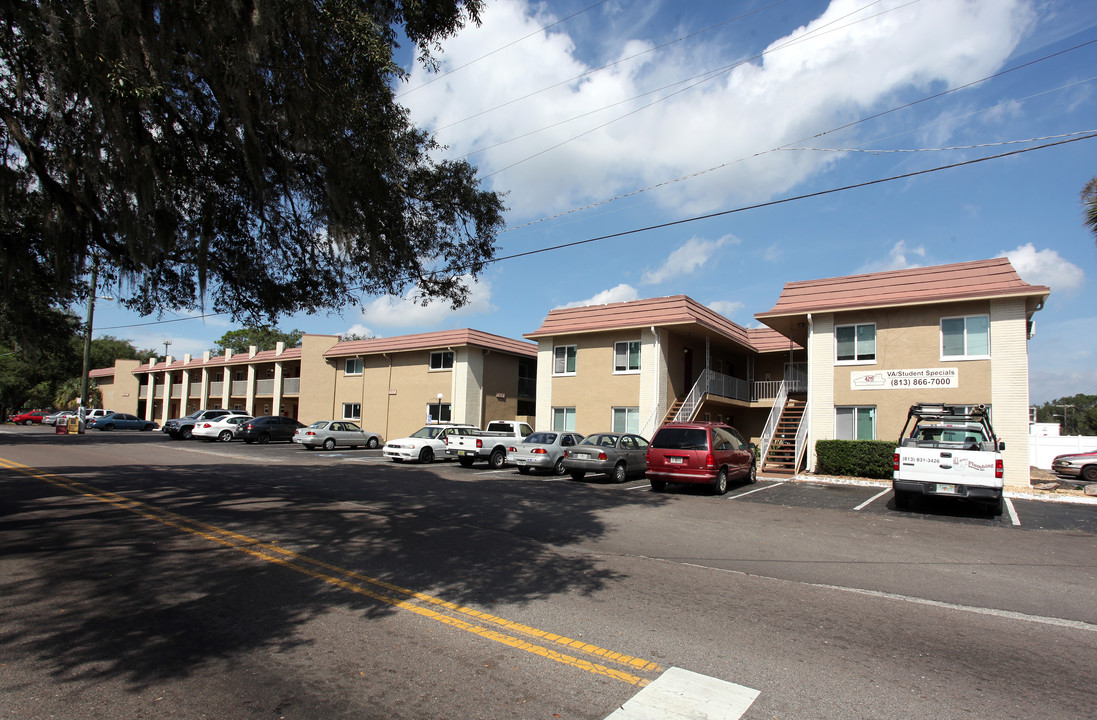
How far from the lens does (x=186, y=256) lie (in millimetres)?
11164

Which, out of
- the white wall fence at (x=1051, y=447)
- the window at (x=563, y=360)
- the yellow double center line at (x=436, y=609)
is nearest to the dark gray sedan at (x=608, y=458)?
the window at (x=563, y=360)

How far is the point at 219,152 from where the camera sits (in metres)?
10.3

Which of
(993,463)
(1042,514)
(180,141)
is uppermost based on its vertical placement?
(180,141)

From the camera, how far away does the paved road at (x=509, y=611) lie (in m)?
4.06

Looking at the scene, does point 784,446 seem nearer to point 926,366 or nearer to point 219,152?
point 926,366

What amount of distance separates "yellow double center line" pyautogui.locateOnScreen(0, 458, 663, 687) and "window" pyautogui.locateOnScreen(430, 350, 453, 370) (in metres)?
23.2

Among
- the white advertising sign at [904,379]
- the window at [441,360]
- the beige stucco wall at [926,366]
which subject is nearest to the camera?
the beige stucco wall at [926,366]

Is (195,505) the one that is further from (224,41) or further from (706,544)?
(706,544)

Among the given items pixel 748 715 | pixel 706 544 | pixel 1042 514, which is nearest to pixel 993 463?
pixel 1042 514

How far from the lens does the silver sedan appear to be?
20.0 meters

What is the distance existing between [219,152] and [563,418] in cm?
1920

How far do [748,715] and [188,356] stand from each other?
196ft

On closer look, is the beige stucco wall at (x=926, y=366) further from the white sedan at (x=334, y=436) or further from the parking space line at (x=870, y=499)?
the white sedan at (x=334, y=436)

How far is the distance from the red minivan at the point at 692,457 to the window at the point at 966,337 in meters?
8.19
